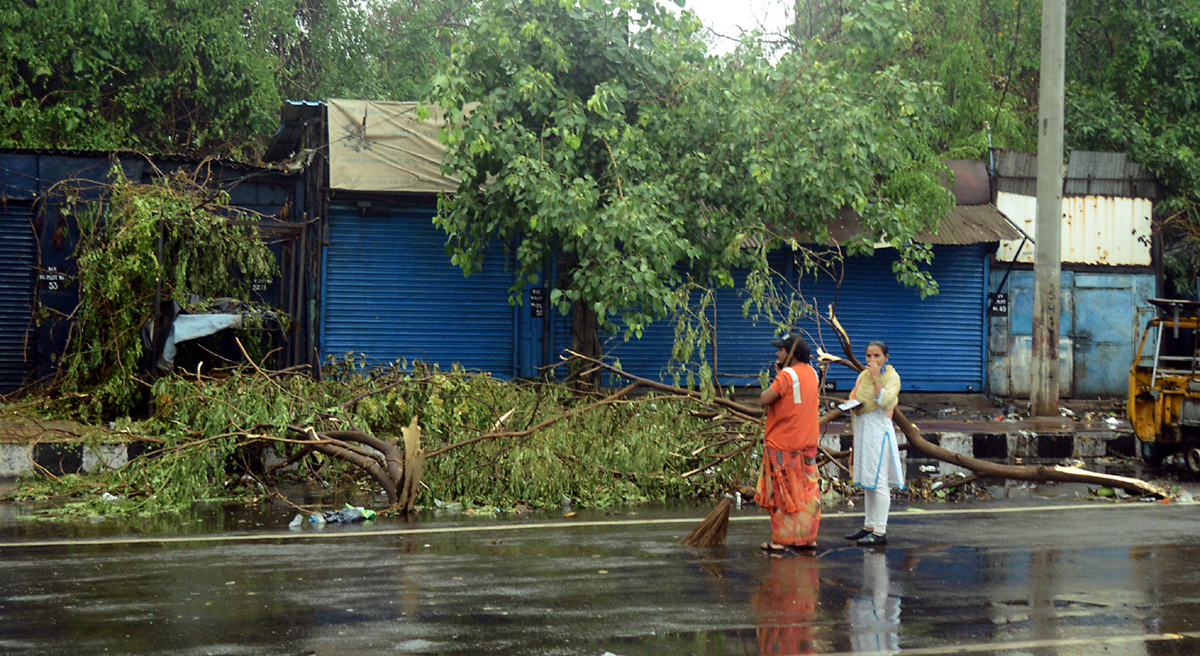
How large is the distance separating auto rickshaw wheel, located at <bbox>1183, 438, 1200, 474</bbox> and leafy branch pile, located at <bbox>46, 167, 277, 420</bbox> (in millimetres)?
11387

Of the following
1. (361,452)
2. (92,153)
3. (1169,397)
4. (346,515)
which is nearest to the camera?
(346,515)

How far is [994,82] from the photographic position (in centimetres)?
2256

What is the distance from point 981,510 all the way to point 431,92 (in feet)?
24.6

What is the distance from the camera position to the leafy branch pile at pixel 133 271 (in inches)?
470

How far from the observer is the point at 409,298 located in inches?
611

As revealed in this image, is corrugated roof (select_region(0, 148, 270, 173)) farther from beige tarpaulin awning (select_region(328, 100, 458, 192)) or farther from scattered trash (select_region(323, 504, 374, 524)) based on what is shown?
scattered trash (select_region(323, 504, 374, 524))

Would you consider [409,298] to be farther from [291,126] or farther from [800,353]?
[800,353]

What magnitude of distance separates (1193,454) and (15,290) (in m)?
15.2

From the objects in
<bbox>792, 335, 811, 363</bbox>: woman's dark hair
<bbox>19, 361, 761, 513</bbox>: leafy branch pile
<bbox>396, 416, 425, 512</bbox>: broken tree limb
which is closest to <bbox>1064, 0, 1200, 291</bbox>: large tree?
<bbox>19, 361, 761, 513</bbox>: leafy branch pile

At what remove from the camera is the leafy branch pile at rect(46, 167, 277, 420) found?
11930mm

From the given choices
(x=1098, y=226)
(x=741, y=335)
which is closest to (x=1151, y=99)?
(x=1098, y=226)

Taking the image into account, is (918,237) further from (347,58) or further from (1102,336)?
(347,58)

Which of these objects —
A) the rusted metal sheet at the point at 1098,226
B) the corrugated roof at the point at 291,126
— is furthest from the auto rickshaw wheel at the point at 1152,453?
the corrugated roof at the point at 291,126

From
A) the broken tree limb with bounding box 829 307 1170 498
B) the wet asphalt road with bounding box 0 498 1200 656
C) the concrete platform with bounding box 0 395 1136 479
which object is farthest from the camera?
the concrete platform with bounding box 0 395 1136 479
